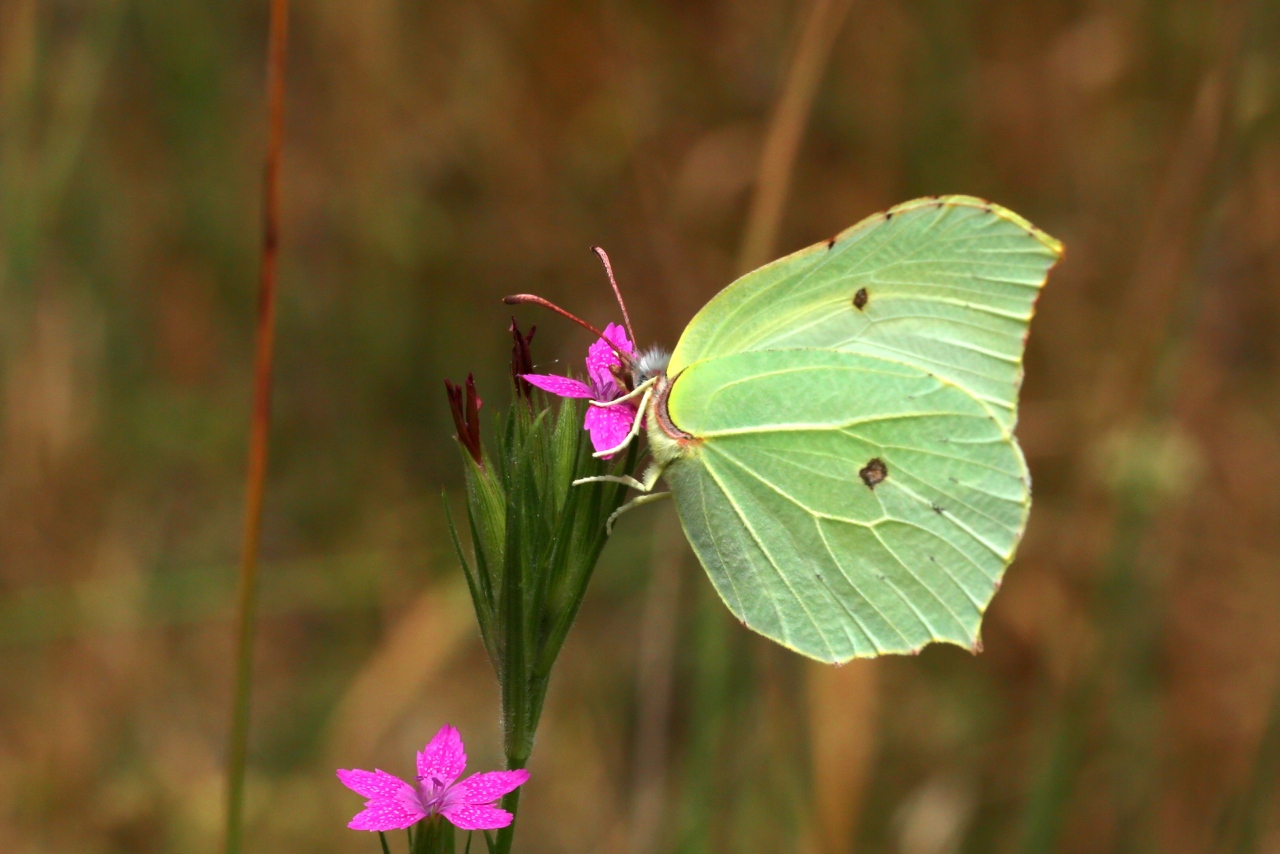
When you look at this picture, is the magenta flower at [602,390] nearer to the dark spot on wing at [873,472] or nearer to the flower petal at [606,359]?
the flower petal at [606,359]

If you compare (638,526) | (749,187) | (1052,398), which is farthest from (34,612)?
(1052,398)

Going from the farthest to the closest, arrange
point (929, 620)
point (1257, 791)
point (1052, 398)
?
point (1052, 398), point (1257, 791), point (929, 620)

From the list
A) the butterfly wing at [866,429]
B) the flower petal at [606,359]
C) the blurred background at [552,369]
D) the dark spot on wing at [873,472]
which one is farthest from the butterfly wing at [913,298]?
the blurred background at [552,369]

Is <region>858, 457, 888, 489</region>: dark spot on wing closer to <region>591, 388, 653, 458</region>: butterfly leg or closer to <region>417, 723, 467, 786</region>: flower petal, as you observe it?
<region>591, 388, 653, 458</region>: butterfly leg

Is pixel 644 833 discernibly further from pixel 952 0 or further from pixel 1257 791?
pixel 952 0

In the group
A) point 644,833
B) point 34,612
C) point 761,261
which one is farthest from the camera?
point 34,612

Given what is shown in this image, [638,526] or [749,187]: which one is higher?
[749,187]

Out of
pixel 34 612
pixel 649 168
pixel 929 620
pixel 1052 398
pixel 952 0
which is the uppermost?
pixel 952 0

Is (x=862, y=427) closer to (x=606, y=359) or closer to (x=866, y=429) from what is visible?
(x=866, y=429)
